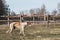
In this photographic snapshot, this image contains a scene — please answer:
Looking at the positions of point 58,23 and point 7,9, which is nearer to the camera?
point 58,23

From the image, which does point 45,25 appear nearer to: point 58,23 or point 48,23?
point 48,23

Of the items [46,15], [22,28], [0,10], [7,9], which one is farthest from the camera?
[7,9]

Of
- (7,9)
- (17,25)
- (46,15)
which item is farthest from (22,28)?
(7,9)

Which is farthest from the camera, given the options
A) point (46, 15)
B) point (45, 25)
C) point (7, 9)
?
point (7, 9)

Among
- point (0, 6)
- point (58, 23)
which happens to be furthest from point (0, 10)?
point (58, 23)

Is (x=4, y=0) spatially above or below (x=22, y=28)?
above

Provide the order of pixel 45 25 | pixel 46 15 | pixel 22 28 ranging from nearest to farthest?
pixel 22 28, pixel 45 25, pixel 46 15

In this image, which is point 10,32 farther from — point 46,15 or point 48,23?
point 46,15

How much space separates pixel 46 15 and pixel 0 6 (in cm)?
2168

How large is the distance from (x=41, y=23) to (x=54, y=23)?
1927 millimetres

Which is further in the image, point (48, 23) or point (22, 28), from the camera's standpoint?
point (48, 23)

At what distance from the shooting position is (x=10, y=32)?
1359cm

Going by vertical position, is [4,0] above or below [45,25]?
above

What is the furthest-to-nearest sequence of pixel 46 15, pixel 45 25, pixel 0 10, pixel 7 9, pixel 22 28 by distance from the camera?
pixel 7 9 < pixel 0 10 < pixel 46 15 < pixel 45 25 < pixel 22 28
